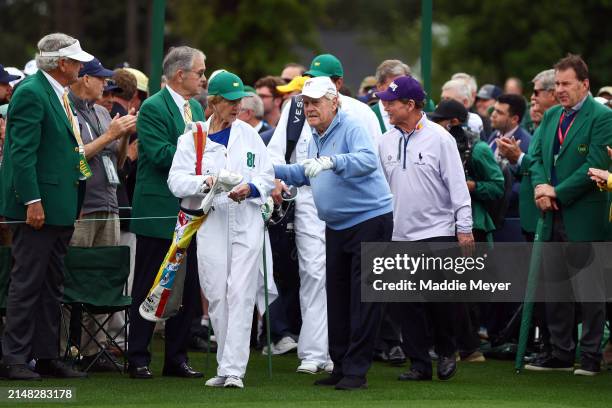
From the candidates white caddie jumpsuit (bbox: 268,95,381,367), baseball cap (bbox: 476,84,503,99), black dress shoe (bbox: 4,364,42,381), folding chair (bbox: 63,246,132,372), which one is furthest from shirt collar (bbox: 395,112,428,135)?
baseball cap (bbox: 476,84,503,99)

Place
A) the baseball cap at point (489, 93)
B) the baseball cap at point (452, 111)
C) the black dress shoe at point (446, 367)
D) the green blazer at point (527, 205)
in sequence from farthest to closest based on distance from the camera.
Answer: the baseball cap at point (489, 93) < the green blazer at point (527, 205) < the baseball cap at point (452, 111) < the black dress shoe at point (446, 367)

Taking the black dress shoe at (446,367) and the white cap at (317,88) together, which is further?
the black dress shoe at (446,367)

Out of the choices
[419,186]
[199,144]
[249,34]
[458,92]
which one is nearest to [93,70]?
[199,144]

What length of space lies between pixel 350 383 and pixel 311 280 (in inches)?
67.8

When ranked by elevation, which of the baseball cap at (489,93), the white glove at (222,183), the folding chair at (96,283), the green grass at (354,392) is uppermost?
the baseball cap at (489,93)

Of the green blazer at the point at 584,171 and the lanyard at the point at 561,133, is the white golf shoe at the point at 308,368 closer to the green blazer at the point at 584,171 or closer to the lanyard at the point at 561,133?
the green blazer at the point at 584,171

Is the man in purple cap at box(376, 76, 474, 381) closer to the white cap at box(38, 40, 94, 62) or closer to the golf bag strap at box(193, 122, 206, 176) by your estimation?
the golf bag strap at box(193, 122, 206, 176)

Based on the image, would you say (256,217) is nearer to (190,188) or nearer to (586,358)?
(190,188)

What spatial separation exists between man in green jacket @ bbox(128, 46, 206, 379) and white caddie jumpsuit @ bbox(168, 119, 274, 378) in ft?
1.92

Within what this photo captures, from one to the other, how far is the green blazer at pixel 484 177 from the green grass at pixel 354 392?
1705mm

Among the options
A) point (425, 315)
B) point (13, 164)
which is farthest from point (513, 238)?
point (13, 164)

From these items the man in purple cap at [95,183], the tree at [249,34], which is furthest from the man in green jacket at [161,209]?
the tree at [249,34]

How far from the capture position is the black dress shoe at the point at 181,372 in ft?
35.8

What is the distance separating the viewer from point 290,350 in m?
12.9
